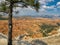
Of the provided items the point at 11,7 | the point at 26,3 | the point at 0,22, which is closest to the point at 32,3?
the point at 26,3

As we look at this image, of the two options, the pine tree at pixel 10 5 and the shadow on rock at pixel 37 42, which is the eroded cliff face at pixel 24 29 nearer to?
the shadow on rock at pixel 37 42

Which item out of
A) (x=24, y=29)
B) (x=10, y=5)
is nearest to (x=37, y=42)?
(x=10, y=5)

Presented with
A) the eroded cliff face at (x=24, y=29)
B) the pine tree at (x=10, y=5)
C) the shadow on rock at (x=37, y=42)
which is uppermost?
the pine tree at (x=10, y=5)

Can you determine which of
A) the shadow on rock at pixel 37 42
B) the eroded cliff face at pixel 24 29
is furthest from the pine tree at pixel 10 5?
the eroded cliff face at pixel 24 29

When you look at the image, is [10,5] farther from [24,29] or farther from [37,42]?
[24,29]

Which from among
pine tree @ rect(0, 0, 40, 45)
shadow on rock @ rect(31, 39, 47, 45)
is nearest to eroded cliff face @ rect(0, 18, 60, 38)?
shadow on rock @ rect(31, 39, 47, 45)

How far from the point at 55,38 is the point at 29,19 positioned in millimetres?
26617

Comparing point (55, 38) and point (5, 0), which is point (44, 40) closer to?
point (55, 38)

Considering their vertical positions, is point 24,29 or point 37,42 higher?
point 37,42

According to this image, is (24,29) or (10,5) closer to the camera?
(10,5)

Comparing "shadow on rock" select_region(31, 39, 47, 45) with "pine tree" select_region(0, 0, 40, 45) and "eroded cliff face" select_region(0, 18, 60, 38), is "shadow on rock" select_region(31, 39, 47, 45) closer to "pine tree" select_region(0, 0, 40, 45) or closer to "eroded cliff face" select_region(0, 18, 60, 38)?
"pine tree" select_region(0, 0, 40, 45)

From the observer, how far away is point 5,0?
10773 millimetres

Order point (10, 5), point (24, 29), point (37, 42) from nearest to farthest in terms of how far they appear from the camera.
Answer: point (10, 5), point (37, 42), point (24, 29)

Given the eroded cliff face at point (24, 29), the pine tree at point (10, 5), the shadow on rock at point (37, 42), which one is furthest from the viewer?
the eroded cliff face at point (24, 29)
